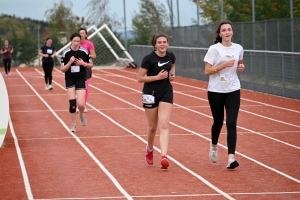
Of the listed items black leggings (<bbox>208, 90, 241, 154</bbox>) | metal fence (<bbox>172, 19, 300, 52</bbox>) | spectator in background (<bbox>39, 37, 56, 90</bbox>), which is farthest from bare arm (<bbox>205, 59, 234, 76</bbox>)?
spectator in background (<bbox>39, 37, 56, 90</bbox>)

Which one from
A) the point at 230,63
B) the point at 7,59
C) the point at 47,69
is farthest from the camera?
the point at 7,59

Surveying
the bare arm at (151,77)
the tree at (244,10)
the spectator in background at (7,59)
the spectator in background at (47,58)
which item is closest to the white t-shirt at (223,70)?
the bare arm at (151,77)

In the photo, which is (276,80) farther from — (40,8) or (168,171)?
(40,8)

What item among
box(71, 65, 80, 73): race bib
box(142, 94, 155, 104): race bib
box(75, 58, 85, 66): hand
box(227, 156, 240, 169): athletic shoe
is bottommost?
box(227, 156, 240, 169): athletic shoe

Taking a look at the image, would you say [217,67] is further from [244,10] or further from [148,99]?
[244,10]

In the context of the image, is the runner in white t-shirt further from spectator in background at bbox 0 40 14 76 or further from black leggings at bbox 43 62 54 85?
spectator in background at bbox 0 40 14 76

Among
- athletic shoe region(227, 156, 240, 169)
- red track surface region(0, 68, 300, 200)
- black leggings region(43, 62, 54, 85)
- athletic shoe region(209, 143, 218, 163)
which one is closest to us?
red track surface region(0, 68, 300, 200)

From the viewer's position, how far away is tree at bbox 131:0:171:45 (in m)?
41.3

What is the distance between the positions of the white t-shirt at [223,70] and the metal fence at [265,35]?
40.6 ft

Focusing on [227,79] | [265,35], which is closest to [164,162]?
[227,79]

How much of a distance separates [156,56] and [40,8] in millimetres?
36862

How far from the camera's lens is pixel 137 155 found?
12.9 meters

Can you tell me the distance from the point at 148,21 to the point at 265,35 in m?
19.0

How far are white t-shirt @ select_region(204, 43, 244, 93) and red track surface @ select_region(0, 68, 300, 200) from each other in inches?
43.7
